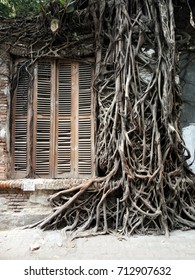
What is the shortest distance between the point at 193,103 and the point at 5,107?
3.11m

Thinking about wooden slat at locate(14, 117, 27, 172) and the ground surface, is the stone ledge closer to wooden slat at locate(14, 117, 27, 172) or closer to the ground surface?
wooden slat at locate(14, 117, 27, 172)

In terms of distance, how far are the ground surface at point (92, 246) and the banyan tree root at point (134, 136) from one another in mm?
195

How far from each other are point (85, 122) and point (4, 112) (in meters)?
1.28

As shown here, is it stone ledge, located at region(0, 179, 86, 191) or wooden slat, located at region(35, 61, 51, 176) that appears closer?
stone ledge, located at region(0, 179, 86, 191)

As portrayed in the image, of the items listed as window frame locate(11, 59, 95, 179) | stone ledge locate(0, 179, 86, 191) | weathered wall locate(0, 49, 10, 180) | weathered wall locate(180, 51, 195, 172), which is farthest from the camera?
Answer: weathered wall locate(180, 51, 195, 172)

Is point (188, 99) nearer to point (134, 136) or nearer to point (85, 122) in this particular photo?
point (134, 136)

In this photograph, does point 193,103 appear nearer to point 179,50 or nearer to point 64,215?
point 179,50

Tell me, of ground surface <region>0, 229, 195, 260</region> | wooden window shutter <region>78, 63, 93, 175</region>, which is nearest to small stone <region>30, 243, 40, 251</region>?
ground surface <region>0, 229, 195, 260</region>

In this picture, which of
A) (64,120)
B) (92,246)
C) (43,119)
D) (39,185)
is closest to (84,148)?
(64,120)

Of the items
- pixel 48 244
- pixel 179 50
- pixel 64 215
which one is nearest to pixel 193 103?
pixel 179 50

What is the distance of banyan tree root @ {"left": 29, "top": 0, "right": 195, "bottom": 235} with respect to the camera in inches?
163

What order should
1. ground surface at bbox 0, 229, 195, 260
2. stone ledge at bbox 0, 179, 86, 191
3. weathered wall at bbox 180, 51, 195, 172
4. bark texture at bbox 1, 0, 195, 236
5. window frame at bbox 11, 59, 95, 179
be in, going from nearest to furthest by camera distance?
1. ground surface at bbox 0, 229, 195, 260
2. bark texture at bbox 1, 0, 195, 236
3. stone ledge at bbox 0, 179, 86, 191
4. window frame at bbox 11, 59, 95, 179
5. weathered wall at bbox 180, 51, 195, 172

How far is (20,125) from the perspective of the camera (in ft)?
16.0

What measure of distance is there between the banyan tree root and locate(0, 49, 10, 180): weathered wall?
3.22 feet
